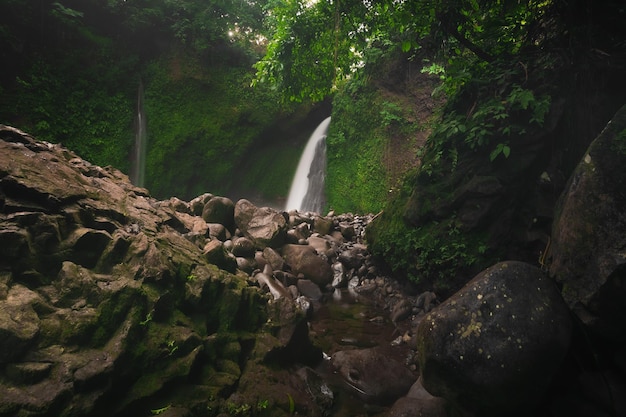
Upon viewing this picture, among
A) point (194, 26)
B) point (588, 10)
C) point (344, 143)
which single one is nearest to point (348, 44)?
point (588, 10)

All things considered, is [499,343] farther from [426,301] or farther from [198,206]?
[198,206]

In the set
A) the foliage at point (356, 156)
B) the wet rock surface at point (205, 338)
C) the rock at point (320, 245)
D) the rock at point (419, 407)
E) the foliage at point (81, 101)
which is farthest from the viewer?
the foliage at point (356, 156)

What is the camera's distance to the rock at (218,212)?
27.6ft

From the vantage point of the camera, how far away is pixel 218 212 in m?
8.56

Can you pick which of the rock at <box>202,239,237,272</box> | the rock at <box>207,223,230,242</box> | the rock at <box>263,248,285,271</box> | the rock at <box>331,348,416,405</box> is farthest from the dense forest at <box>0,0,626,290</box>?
the rock at <box>207,223,230,242</box>

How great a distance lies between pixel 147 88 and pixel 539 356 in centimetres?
1645

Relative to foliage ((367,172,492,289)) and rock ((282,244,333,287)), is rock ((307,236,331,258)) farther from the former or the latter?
foliage ((367,172,492,289))

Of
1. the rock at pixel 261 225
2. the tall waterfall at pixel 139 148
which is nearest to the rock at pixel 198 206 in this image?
the rock at pixel 261 225

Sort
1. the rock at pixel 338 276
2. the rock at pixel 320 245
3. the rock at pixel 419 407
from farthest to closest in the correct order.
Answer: the rock at pixel 320 245, the rock at pixel 338 276, the rock at pixel 419 407

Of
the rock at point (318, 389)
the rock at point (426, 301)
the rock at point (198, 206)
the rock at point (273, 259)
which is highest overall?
the rock at point (426, 301)

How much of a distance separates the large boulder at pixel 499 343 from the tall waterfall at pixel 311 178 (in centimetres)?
1168

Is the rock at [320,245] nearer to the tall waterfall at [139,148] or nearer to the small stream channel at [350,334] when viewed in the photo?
the small stream channel at [350,334]

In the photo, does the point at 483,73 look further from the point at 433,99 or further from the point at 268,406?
the point at 433,99

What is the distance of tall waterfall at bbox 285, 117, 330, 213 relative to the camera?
15406mm
